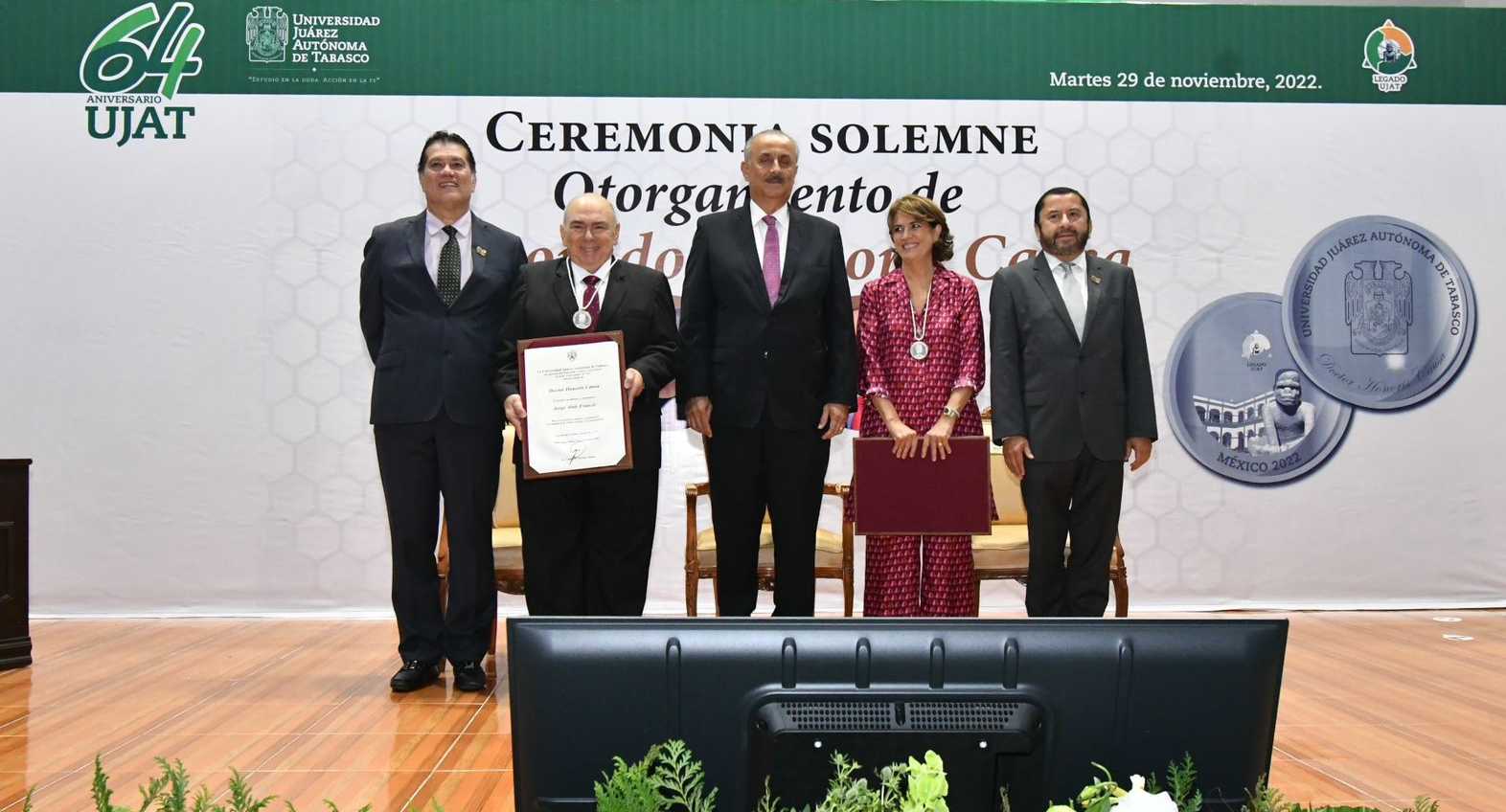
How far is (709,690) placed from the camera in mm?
848

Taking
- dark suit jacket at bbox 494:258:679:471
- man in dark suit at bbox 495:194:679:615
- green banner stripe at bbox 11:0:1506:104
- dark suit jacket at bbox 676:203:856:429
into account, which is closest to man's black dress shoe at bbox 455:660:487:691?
man in dark suit at bbox 495:194:679:615

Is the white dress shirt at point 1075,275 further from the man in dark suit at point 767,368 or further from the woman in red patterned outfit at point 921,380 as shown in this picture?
the man in dark suit at point 767,368

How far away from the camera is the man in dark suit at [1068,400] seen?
321 cm

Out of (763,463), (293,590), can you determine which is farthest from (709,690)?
(293,590)

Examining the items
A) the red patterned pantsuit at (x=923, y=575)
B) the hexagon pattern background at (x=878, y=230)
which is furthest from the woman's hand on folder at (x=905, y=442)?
the hexagon pattern background at (x=878, y=230)

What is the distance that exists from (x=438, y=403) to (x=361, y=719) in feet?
2.90

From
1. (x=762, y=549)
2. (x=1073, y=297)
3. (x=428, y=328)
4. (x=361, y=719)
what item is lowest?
(x=361, y=719)

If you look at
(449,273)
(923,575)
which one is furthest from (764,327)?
(449,273)

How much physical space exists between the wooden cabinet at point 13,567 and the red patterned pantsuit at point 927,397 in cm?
283

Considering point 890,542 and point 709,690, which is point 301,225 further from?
point 709,690

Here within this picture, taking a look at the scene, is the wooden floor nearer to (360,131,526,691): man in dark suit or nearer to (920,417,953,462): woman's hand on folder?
(360,131,526,691): man in dark suit

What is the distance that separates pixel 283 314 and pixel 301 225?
0.37m

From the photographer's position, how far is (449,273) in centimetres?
343

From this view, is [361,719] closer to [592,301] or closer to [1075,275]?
[592,301]
